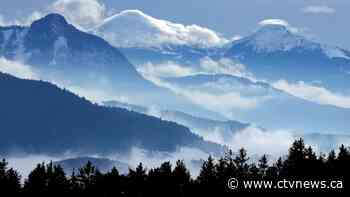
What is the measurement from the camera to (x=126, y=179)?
14800 centimetres

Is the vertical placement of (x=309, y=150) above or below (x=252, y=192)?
above

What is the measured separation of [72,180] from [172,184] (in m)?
28.5

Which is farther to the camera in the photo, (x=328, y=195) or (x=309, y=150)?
(x=309, y=150)

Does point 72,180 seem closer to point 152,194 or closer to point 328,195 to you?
point 152,194

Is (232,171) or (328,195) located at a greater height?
(232,171)

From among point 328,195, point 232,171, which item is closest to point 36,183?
point 232,171

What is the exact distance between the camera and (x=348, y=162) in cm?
11150

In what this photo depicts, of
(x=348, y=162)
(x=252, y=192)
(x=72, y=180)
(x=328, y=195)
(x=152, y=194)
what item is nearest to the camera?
(x=328, y=195)

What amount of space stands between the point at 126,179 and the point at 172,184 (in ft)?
43.6

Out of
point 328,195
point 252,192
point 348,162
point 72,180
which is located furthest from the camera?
point 72,180

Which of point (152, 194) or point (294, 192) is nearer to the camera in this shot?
point (294, 192)

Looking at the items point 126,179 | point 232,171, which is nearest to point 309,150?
point 232,171

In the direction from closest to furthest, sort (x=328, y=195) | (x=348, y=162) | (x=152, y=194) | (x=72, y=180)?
(x=328, y=195) → (x=348, y=162) → (x=152, y=194) → (x=72, y=180)

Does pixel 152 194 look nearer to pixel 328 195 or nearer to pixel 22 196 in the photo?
pixel 22 196
